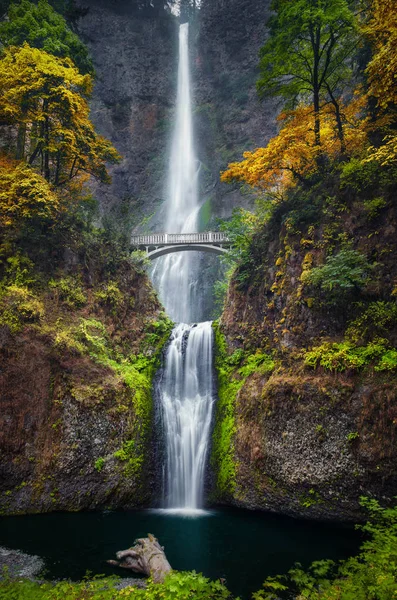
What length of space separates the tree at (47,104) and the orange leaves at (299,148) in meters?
7.41

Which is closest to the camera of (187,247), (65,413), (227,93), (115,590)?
(115,590)

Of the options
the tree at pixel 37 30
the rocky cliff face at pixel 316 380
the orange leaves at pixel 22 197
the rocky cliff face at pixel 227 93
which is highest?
the rocky cliff face at pixel 227 93

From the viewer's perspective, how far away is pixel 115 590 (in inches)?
252

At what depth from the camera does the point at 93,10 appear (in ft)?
148

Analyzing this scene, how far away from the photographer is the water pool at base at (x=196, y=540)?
7.70 meters

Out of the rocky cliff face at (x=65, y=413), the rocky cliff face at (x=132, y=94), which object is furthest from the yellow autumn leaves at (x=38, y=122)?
the rocky cliff face at (x=132, y=94)

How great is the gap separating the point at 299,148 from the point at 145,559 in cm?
1293

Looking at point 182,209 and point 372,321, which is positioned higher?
point 182,209

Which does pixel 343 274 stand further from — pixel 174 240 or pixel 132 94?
pixel 132 94

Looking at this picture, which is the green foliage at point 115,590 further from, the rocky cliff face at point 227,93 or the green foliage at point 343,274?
the rocky cliff face at point 227,93

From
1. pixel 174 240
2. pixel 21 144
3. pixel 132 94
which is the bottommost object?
pixel 174 240

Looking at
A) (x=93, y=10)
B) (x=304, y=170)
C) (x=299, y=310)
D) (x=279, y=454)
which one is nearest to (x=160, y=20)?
(x=93, y=10)

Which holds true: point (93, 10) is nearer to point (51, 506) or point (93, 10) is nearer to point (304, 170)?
point (304, 170)

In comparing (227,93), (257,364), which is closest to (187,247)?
(257,364)
